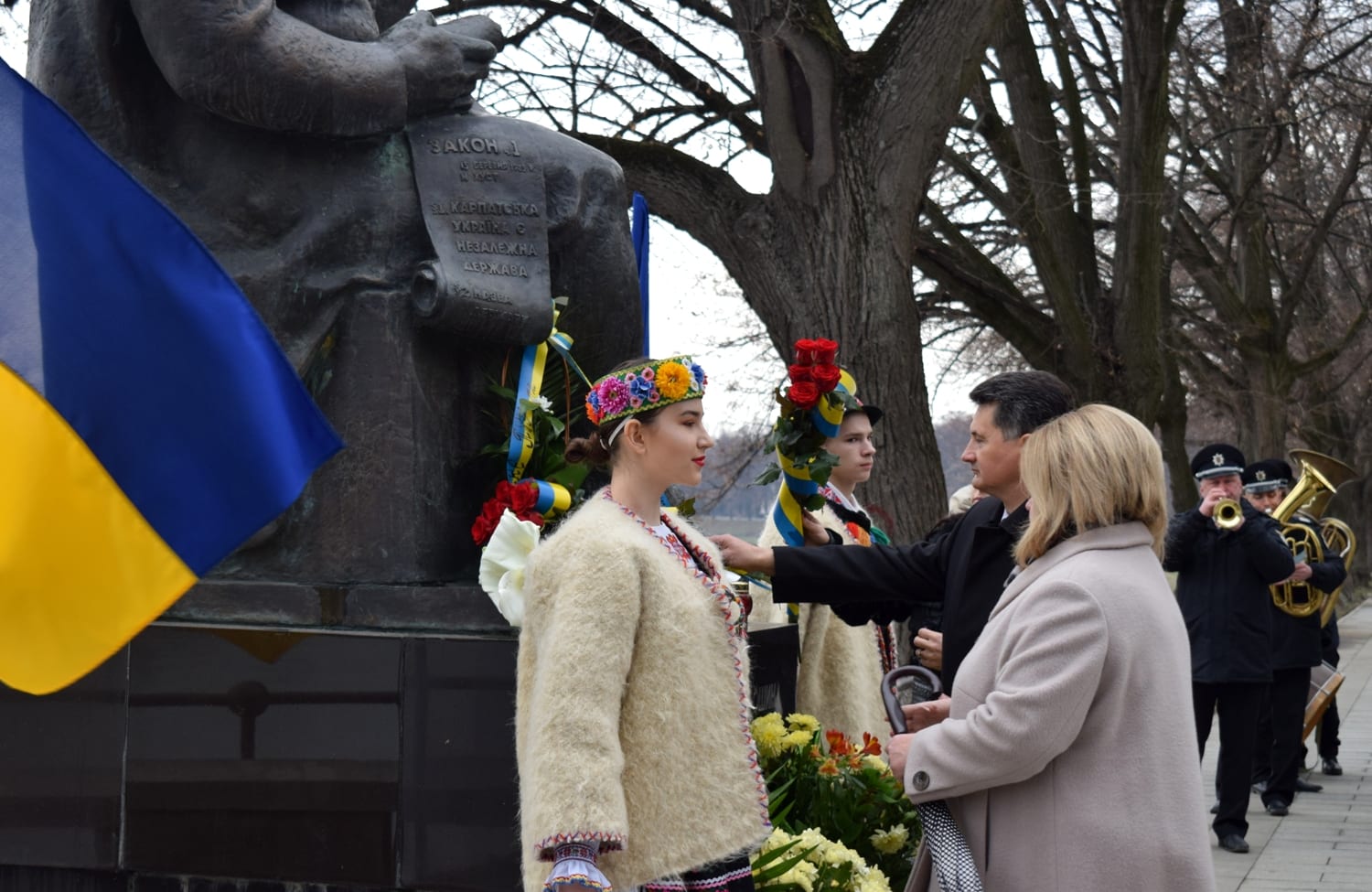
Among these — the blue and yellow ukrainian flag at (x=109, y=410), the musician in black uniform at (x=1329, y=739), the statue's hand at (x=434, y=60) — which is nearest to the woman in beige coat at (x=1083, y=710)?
the blue and yellow ukrainian flag at (x=109, y=410)

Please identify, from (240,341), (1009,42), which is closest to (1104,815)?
(240,341)

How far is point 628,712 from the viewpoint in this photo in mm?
3471

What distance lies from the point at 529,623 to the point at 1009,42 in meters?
12.7

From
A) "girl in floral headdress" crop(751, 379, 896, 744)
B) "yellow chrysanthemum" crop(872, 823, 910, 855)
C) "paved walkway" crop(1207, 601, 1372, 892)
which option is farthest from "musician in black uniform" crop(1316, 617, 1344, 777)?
"yellow chrysanthemum" crop(872, 823, 910, 855)

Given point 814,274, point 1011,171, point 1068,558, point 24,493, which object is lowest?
point 1068,558

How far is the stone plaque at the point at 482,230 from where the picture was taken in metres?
5.01

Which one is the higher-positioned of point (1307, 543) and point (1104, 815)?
point (1307, 543)

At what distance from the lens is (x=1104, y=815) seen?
3191 millimetres

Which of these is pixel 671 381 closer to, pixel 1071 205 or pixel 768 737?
pixel 768 737

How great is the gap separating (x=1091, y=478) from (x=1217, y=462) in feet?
20.0

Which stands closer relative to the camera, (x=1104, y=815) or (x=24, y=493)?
(x=1104, y=815)

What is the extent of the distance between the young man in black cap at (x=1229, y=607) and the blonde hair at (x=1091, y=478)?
5.65 meters

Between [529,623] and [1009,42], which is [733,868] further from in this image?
[1009,42]

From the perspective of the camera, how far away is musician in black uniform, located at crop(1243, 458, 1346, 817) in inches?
400
